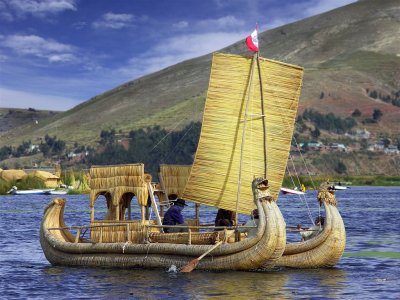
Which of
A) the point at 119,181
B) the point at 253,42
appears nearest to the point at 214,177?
the point at 119,181

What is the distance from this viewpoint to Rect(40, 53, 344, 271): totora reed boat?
29.2 metres

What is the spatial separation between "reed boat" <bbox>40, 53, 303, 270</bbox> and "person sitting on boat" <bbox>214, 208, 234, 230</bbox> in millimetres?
259

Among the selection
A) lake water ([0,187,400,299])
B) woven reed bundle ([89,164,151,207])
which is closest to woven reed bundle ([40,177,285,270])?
lake water ([0,187,400,299])

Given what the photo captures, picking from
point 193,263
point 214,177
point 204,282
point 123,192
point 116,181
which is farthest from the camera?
point 214,177

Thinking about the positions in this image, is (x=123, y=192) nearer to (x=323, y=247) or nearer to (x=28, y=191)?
(x=323, y=247)

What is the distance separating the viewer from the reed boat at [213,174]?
96.3 feet

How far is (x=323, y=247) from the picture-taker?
94.9 ft

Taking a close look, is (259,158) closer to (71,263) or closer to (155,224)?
(155,224)

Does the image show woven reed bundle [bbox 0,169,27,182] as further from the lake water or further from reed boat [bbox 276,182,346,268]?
reed boat [bbox 276,182,346,268]

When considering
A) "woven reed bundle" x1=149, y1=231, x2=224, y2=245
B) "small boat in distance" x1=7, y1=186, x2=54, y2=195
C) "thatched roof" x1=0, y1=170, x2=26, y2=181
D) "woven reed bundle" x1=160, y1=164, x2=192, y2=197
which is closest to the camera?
"woven reed bundle" x1=149, y1=231, x2=224, y2=245

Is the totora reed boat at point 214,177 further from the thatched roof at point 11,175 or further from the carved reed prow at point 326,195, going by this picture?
the thatched roof at point 11,175

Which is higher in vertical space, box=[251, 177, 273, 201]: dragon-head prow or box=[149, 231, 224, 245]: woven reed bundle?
box=[251, 177, 273, 201]: dragon-head prow

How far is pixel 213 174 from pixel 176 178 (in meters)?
2.08

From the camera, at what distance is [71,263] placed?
101ft
